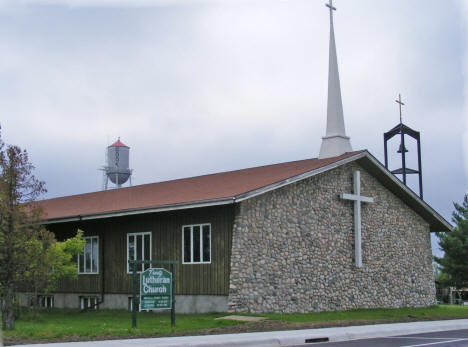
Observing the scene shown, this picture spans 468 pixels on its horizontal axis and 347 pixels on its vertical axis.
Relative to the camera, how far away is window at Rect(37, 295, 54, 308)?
3148 centimetres

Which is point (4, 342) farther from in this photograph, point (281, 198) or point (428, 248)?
point (428, 248)

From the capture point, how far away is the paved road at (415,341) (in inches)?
618

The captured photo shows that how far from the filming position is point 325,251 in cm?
2681

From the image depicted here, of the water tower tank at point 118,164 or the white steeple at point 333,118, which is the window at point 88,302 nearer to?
the white steeple at point 333,118

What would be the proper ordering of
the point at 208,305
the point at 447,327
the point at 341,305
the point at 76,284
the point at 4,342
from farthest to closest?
the point at 76,284 → the point at 341,305 → the point at 208,305 → the point at 447,327 → the point at 4,342

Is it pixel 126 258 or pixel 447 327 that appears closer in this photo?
pixel 447 327

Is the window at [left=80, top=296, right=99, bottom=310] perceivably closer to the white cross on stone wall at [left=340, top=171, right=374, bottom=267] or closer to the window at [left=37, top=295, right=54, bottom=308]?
the window at [left=37, top=295, right=54, bottom=308]

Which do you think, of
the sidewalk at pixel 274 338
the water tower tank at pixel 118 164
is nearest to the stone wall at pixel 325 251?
the sidewalk at pixel 274 338

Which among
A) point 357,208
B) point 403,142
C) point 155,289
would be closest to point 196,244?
point 155,289

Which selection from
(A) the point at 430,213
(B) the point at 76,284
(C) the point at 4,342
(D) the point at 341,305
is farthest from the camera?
(A) the point at 430,213

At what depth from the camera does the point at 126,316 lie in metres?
23.9

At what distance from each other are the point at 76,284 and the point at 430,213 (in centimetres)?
1689

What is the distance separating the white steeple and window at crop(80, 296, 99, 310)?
11809 mm

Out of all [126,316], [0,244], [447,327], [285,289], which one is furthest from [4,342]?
[447,327]
